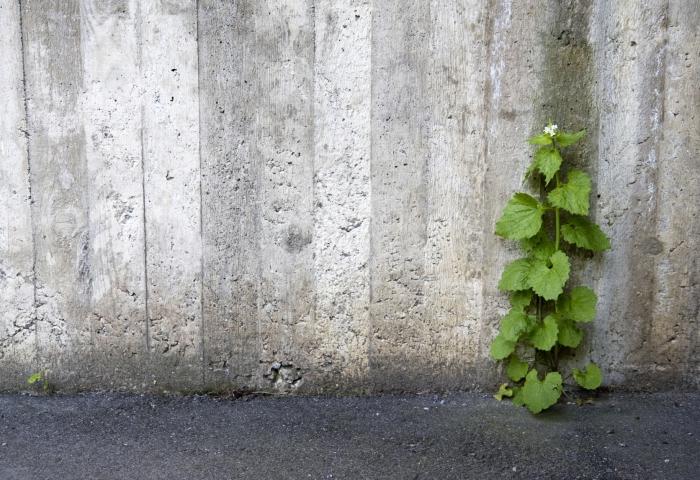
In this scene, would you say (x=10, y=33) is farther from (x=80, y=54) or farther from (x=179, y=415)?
(x=179, y=415)

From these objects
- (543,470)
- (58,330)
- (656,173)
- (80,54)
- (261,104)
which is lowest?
(543,470)

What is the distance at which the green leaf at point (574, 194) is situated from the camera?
2531 millimetres

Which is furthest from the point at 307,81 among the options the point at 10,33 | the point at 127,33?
the point at 10,33

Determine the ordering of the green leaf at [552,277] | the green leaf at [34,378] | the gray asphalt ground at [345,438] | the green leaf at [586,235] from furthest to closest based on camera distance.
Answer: the green leaf at [34,378] → the green leaf at [586,235] → the green leaf at [552,277] → the gray asphalt ground at [345,438]

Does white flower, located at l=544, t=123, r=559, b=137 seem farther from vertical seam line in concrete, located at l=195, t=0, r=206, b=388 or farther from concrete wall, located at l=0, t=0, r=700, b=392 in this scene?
vertical seam line in concrete, located at l=195, t=0, r=206, b=388

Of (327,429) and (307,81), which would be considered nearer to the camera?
(327,429)

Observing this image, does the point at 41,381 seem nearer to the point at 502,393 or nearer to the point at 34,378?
the point at 34,378

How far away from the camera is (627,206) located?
2.71m

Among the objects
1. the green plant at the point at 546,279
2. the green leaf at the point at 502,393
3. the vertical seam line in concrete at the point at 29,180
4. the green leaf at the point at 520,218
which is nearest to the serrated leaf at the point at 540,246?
the green plant at the point at 546,279

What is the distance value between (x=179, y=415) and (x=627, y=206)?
206 cm

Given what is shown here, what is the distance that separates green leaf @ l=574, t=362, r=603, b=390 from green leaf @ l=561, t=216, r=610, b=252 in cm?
50

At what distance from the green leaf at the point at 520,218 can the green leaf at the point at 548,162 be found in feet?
0.36

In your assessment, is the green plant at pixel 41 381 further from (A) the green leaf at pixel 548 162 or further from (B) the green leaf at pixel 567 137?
(B) the green leaf at pixel 567 137

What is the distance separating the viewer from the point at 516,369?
2.75 m
